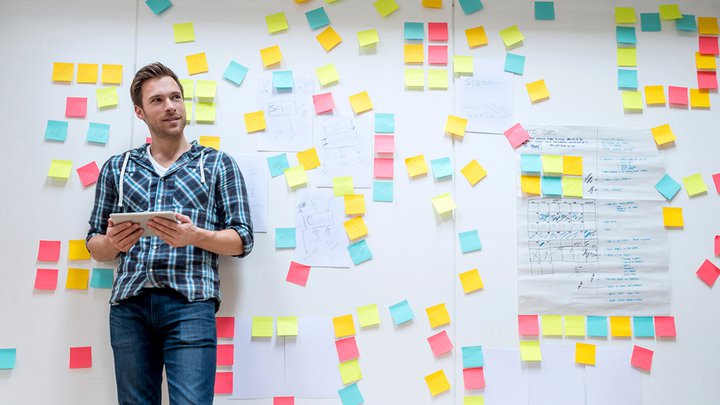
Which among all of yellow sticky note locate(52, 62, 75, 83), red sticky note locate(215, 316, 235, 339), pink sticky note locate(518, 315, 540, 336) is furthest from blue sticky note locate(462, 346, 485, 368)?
yellow sticky note locate(52, 62, 75, 83)

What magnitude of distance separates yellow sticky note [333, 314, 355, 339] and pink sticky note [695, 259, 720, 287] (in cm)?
134

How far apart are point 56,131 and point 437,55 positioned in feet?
4.76

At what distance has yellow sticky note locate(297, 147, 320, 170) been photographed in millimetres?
2176

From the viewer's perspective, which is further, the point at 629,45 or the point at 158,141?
the point at 629,45

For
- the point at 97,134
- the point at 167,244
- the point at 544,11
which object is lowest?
the point at 167,244

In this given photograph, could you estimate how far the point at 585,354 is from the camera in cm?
217

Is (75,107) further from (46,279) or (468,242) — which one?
(468,242)

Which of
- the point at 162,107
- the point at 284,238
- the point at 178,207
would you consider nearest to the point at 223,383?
the point at 284,238

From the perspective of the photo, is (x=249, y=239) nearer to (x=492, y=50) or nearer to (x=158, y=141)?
(x=158, y=141)

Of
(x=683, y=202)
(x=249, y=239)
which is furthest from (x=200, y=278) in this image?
(x=683, y=202)

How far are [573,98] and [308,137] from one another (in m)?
1.04

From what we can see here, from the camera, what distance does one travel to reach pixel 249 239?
1906 mm

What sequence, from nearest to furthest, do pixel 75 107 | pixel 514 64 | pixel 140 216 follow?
pixel 140 216 < pixel 75 107 < pixel 514 64

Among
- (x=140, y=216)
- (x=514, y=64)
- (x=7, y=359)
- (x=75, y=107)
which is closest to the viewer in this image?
(x=140, y=216)
